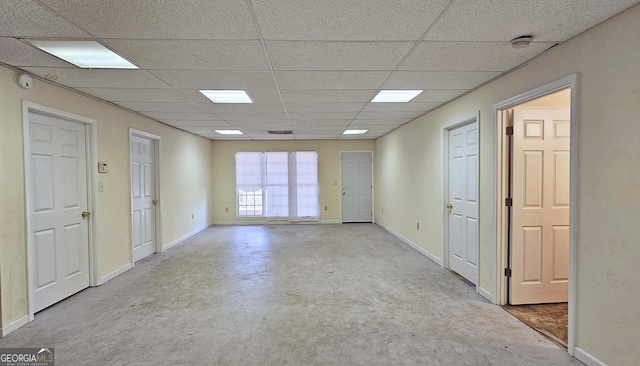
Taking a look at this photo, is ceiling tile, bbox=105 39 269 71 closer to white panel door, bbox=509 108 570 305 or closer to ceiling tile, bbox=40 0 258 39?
ceiling tile, bbox=40 0 258 39

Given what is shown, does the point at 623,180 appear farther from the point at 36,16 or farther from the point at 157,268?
the point at 157,268

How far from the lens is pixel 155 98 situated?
11.7ft

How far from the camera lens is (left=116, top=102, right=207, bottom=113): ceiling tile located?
151 inches

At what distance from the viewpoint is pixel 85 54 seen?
7.66 ft

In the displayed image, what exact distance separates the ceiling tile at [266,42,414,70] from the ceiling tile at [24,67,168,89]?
1360mm

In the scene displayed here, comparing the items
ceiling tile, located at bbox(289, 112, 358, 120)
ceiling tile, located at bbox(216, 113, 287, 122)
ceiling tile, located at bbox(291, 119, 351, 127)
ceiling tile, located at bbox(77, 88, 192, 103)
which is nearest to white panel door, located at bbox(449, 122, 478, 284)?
ceiling tile, located at bbox(289, 112, 358, 120)

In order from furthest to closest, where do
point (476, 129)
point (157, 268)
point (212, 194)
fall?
point (212, 194) → point (157, 268) → point (476, 129)

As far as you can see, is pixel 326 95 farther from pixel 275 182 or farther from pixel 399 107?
pixel 275 182

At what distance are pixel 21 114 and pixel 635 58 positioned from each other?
472 centimetres

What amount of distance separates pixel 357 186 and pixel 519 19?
636cm

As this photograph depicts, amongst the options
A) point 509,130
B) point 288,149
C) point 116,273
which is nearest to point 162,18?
point 509,130

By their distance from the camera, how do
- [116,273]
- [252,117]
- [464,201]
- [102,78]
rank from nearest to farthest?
1. [102,78]
2. [464,201]
3. [116,273]
4. [252,117]

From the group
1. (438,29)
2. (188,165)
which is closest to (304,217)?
(188,165)

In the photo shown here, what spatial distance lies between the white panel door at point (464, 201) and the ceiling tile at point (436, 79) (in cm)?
58
